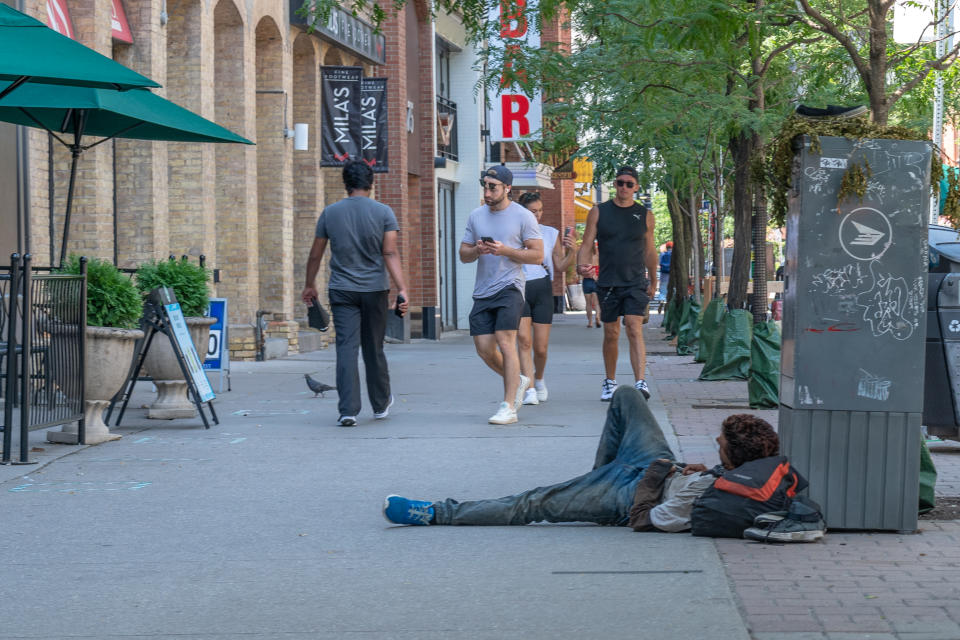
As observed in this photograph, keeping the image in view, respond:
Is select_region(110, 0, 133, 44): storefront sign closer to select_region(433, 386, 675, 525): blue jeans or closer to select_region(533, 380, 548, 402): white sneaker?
select_region(533, 380, 548, 402): white sneaker

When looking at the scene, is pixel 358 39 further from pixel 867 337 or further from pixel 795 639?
pixel 795 639

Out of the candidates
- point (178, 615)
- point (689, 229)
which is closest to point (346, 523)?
point (178, 615)

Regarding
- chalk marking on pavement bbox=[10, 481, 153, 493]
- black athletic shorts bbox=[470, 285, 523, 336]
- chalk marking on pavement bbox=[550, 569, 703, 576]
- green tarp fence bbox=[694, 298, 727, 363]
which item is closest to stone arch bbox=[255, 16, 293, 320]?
green tarp fence bbox=[694, 298, 727, 363]

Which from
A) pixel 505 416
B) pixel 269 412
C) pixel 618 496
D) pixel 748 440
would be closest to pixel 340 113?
pixel 269 412

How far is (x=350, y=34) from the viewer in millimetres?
21953

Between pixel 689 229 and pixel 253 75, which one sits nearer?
pixel 253 75

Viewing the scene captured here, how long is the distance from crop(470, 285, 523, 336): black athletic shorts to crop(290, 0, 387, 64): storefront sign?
391 inches

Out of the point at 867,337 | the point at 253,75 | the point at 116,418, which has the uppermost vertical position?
the point at 253,75

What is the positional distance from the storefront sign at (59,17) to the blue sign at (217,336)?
2903 mm

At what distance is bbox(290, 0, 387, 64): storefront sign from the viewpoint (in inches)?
783

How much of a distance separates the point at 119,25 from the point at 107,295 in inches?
246

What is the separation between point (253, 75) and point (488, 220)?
859cm

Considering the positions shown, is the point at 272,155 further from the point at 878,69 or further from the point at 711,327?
the point at 878,69

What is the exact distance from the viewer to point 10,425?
830 centimetres
